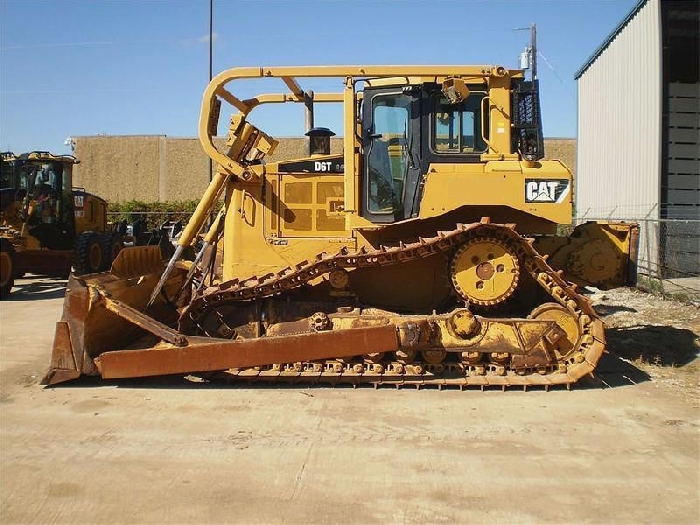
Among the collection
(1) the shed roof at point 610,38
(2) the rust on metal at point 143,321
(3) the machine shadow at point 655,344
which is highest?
(1) the shed roof at point 610,38

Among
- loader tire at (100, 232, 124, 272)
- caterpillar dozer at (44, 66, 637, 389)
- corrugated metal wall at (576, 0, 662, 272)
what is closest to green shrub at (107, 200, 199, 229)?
loader tire at (100, 232, 124, 272)

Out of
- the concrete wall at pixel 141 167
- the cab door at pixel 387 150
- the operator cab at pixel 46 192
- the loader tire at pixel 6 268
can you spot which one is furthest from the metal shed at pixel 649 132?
the concrete wall at pixel 141 167

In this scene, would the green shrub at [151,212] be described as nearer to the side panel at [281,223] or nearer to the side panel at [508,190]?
the side panel at [281,223]

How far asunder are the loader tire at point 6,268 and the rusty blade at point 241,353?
8.59 metres

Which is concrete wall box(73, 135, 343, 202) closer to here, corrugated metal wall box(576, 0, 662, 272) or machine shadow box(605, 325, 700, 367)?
corrugated metal wall box(576, 0, 662, 272)

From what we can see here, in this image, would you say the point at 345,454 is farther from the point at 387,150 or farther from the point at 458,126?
the point at 458,126

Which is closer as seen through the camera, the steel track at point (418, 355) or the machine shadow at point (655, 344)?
the steel track at point (418, 355)

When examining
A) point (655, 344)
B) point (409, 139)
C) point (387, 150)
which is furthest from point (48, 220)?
point (655, 344)

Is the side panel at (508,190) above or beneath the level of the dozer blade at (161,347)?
above

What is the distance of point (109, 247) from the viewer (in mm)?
15797

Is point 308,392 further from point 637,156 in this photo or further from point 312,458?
point 637,156

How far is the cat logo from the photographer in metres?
6.21

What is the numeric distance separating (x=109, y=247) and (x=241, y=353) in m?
10.8

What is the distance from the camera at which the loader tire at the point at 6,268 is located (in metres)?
13.3
